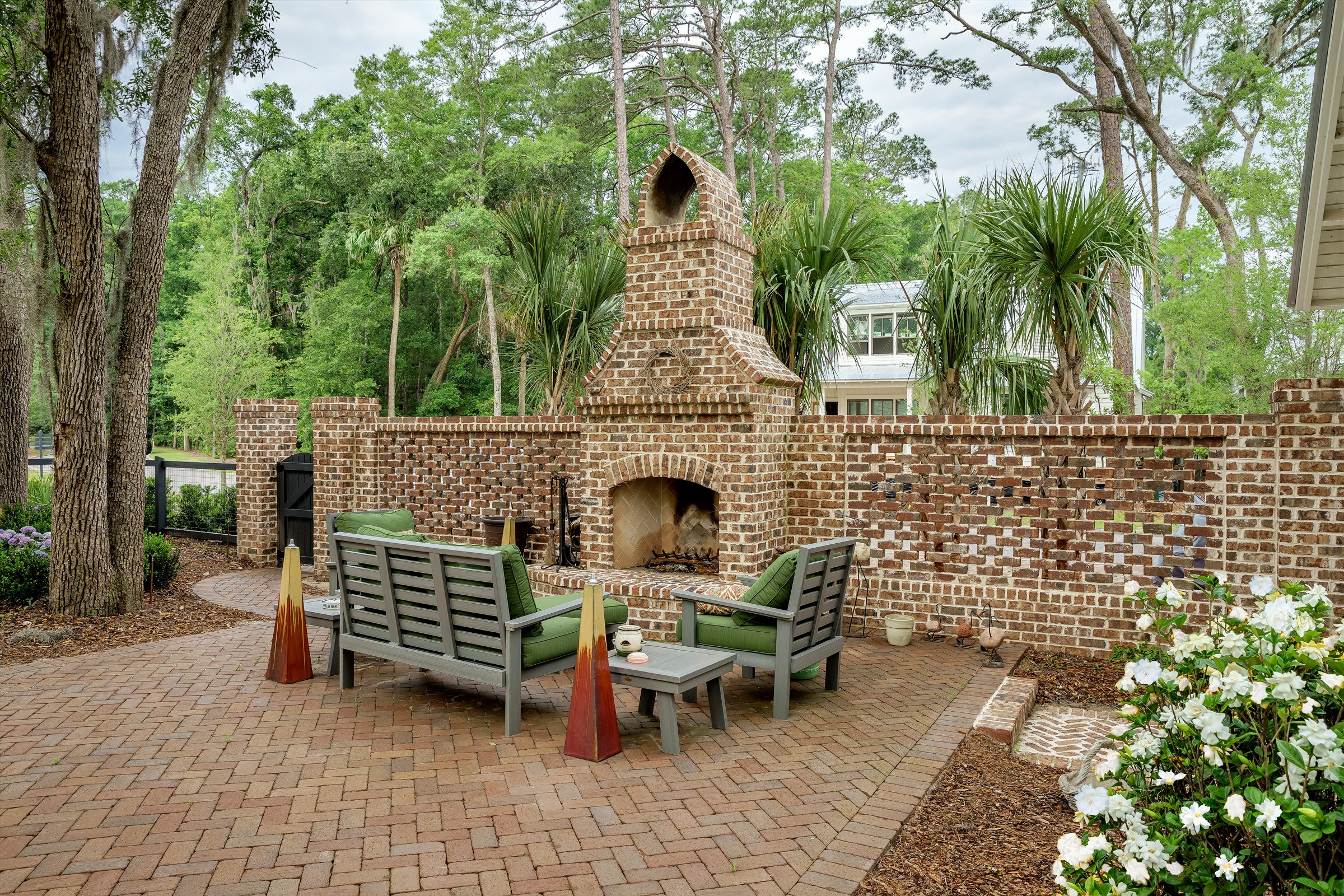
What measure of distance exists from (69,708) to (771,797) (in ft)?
12.6

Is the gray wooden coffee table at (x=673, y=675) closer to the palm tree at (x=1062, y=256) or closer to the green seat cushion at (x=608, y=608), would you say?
the green seat cushion at (x=608, y=608)

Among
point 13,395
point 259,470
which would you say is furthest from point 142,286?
point 13,395

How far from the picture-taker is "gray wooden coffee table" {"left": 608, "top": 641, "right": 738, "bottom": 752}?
3.86 metres

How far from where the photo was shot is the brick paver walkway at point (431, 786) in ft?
9.25

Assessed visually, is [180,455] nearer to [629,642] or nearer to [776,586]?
[629,642]

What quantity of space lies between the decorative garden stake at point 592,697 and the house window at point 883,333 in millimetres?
19687

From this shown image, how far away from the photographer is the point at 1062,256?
591 cm

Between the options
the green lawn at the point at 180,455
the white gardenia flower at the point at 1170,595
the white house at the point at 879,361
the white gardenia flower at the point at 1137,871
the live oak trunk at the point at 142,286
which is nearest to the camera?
the white gardenia flower at the point at 1137,871

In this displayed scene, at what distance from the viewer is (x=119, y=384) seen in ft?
23.0

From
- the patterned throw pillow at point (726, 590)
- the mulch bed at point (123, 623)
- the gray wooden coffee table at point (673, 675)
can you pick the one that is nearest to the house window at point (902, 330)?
the patterned throw pillow at point (726, 590)

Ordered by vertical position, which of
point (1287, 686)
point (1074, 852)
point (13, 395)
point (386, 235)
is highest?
point (386, 235)

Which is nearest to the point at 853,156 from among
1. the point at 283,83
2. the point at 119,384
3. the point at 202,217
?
the point at 283,83

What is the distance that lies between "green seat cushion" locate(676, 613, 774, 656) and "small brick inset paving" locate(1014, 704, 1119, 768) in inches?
52.8

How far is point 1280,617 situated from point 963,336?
215 inches
